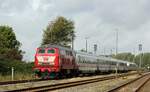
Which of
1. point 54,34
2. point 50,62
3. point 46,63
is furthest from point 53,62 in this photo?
point 54,34

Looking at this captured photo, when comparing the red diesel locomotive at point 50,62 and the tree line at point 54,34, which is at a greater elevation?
the tree line at point 54,34

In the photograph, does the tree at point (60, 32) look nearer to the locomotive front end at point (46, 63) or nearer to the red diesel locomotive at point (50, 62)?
the red diesel locomotive at point (50, 62)

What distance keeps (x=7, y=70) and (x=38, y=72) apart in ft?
25.1

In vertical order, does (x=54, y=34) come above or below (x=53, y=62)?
above

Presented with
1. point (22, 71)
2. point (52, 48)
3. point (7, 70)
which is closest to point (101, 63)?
point (22, 71)

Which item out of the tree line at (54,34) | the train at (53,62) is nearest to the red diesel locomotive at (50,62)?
the train at (53,62)

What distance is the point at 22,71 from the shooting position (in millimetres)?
49406

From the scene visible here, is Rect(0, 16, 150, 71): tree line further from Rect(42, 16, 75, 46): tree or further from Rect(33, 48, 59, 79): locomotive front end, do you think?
Rect(33, 48, 59, 79): locomotive front end

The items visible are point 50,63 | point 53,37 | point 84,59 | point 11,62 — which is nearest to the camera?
point 50,63

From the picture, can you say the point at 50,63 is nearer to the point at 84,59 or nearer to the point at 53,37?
the point at 84,59

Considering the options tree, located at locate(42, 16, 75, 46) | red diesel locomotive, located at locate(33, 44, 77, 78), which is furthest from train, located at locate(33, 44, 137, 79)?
tree, located at locate(42, 16, 75, 46)

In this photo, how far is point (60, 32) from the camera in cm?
8912

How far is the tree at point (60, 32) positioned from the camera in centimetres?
8712

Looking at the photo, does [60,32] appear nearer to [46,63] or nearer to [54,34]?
[54,34]
